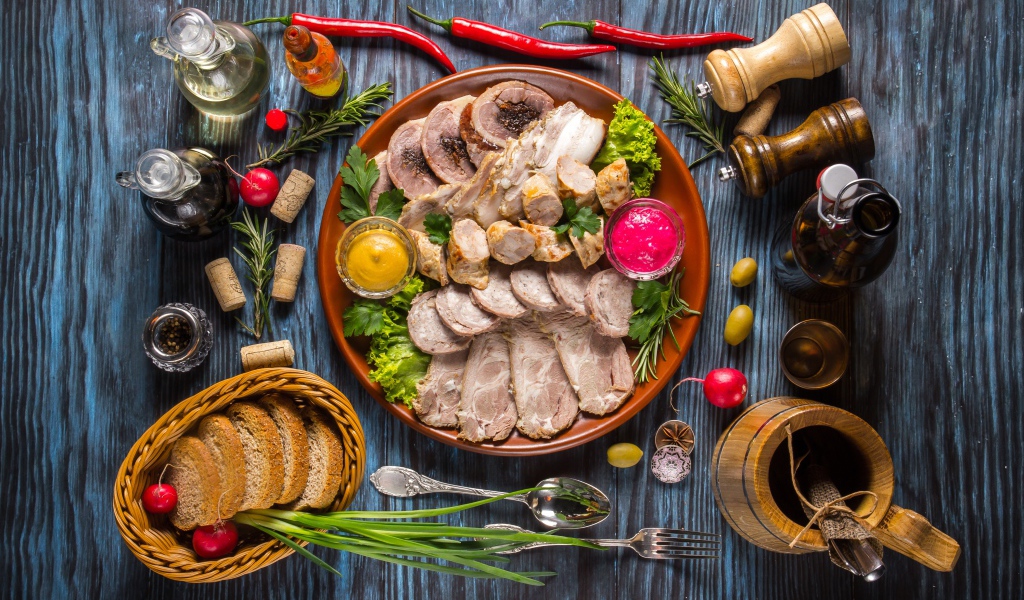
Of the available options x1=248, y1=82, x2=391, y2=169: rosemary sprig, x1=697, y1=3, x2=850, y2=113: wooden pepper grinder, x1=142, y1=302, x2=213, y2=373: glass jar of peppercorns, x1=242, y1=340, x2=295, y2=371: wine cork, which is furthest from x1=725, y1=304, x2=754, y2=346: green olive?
x1=142, y1=302, x2=213, y2=373: glass jar of peppercorns

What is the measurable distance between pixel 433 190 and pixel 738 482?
1787 mm

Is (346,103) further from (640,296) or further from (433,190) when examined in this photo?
(640,296)

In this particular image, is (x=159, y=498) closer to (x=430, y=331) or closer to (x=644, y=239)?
(x=430, y=331)

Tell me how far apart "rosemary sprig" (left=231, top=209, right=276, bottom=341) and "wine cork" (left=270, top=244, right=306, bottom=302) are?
77mm

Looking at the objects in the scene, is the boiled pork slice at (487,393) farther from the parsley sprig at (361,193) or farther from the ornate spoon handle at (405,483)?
the parsley sprig at (361,193)

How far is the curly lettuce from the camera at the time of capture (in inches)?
114

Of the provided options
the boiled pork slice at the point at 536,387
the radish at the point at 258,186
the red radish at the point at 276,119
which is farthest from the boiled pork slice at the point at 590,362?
the red radish at the point at 276,119

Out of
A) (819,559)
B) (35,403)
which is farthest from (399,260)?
(819,559)

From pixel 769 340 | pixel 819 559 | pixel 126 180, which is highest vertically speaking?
pixel 126 180

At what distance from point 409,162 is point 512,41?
29.4 inches

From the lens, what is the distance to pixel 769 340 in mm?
3172

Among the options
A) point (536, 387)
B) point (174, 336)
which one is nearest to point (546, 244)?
point (536, 387)

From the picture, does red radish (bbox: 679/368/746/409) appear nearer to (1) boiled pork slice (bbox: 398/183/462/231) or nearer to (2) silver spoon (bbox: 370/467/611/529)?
(2) silver spoon (bbox: 370/467/611/529)

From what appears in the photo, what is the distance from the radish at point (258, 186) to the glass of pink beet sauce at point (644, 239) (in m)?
1.53
